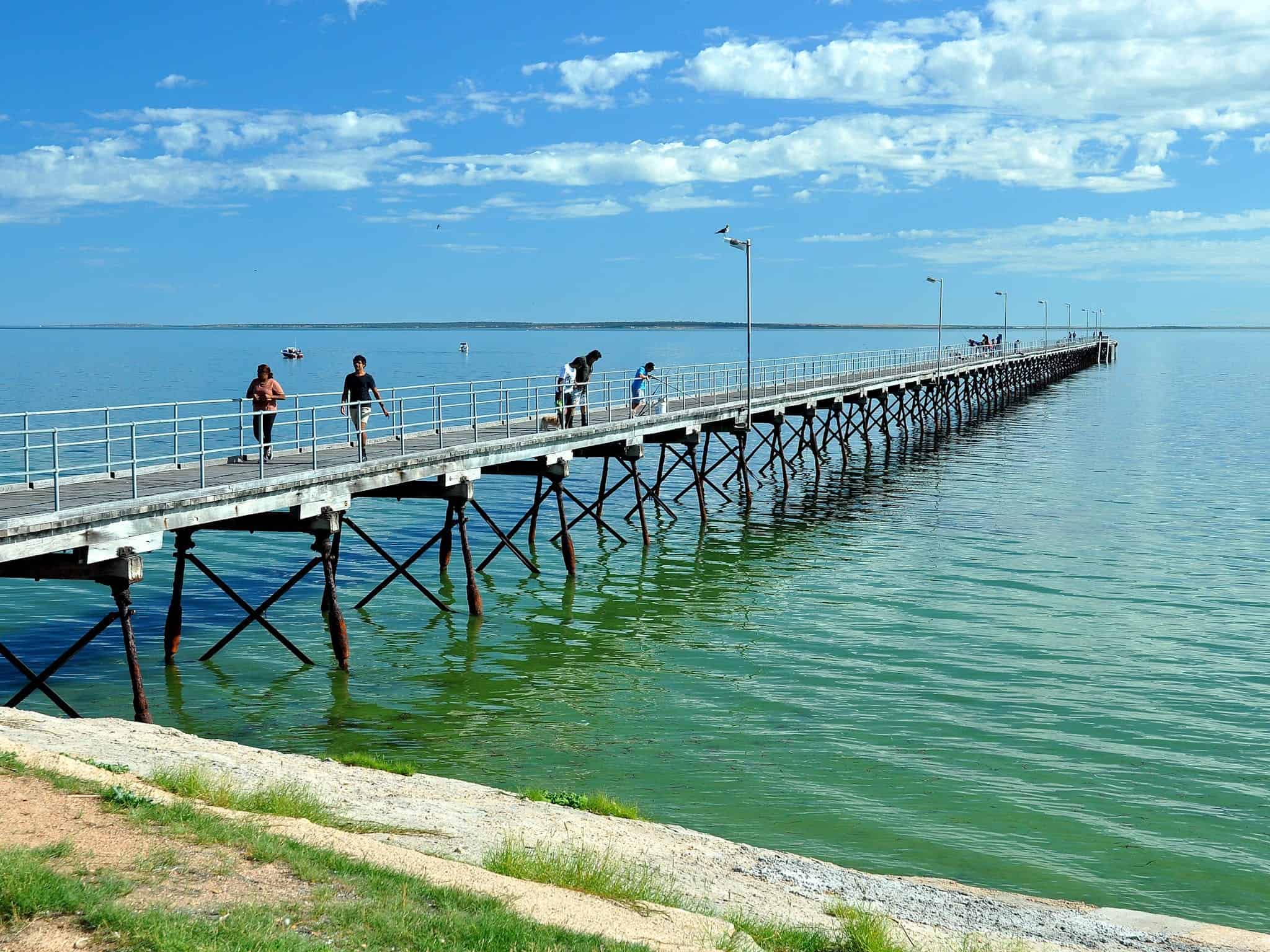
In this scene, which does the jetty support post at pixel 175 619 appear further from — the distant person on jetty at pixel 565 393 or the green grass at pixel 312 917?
the green grass at pixel 312 917

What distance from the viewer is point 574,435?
2384cm

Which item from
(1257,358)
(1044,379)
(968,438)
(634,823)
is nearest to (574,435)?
(634,823)

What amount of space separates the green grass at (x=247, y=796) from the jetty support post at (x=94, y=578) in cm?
444

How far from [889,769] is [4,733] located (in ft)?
28.0

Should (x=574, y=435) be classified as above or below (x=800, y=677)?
above

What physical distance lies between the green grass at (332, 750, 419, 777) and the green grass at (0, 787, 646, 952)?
14.7 ft

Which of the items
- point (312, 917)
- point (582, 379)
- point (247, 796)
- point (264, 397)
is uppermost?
point (582, 379)

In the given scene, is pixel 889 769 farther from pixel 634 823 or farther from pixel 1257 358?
pixel 1257 358

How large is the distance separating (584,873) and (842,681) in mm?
8922

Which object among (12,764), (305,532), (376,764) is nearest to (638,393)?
(305,532)

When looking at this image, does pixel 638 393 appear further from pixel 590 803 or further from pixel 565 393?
pixel 590 803

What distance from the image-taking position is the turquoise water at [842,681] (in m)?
12.0

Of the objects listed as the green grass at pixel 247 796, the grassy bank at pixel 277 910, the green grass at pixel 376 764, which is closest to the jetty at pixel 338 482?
the green grass at pixel 376 764

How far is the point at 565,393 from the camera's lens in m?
23.9
